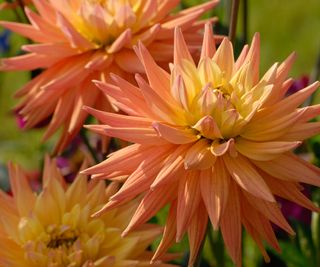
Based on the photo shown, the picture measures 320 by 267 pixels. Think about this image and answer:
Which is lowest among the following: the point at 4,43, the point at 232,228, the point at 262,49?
the point at 262,49

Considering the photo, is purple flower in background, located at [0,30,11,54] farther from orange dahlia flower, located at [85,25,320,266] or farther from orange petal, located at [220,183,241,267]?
orange petal, located at [220,183,241,267]

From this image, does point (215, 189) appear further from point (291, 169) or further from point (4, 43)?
point (4, 43)

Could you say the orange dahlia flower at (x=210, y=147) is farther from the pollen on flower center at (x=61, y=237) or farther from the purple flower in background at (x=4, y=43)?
the purple flower in background at (x=4, y=43)

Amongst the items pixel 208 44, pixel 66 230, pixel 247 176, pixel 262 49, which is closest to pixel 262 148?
pixel 247 176

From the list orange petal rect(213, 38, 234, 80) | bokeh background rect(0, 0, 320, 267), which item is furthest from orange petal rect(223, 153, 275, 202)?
bokeh background rect(0, 0, 320, 267)

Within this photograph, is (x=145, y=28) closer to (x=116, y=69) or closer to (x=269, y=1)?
(x=116, y=69)
